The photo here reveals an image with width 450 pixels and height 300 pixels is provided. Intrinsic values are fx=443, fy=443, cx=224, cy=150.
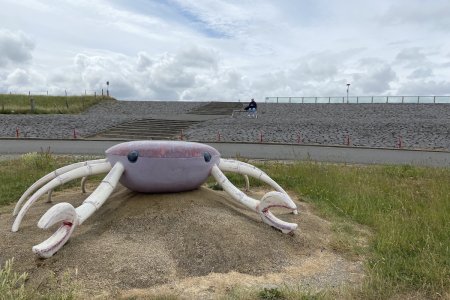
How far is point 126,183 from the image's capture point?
670 cm

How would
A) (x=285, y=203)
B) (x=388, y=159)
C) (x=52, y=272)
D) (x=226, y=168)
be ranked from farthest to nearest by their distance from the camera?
(x=388, y=159)
(x=226, y=168)
(x=285, y=203)
(x=52, y=272)

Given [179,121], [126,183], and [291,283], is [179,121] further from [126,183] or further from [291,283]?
[291,283]

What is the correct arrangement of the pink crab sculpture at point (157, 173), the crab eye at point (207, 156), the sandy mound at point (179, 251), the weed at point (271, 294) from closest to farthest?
the weed at point (271, 294), the sandy mound at point (179, 251), the pink crab sculpture at point (157, 173), the crab eye at point (207, 156)

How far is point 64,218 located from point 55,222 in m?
0.21

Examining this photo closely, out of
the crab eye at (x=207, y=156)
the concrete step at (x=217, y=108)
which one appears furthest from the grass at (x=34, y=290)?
the concrete step at (x=217, y=108)

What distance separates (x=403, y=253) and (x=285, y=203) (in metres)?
1.65

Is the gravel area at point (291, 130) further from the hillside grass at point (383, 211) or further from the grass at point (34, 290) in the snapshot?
the grass at point (34, 290)

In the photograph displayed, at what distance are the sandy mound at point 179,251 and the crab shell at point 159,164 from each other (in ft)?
0.80

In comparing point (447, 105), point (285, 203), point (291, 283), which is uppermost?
point (447, 105)

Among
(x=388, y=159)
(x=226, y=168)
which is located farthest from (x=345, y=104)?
(x=226, y=168)

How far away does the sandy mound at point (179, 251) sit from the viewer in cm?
484

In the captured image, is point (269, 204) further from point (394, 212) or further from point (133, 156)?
point (394, 212)

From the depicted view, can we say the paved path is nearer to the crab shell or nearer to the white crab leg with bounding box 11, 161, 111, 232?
the crab shell

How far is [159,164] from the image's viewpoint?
252 inches
